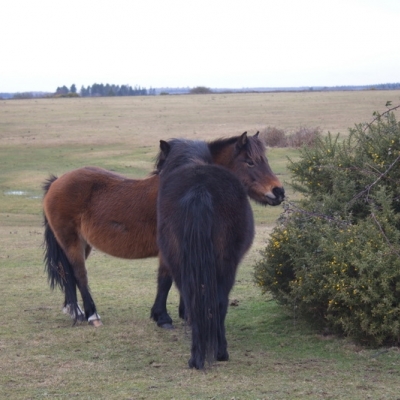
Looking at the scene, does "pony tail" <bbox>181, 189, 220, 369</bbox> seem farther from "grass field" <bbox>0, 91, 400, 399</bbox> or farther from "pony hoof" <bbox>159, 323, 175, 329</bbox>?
"pony hoof" <bbox>159, 323, 175, 329</bbox>

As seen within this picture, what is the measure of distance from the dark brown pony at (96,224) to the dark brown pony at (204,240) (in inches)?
45.0

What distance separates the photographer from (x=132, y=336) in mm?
6953

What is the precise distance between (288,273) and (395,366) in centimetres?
169

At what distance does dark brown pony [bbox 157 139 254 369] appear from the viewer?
5.59 m

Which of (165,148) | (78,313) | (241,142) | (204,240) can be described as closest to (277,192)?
(241,142)

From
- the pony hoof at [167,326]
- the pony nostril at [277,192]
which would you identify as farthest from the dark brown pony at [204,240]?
the pony hoof at [167,326]

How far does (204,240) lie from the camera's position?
18.4ft

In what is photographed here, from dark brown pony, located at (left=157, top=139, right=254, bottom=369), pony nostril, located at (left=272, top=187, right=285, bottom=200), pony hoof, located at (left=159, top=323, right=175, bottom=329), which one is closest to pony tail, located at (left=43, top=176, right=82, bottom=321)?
pony hoof, located at (left=159, top=323, right=175, bottom=329)

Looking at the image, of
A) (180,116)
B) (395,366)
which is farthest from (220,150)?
(180,116)

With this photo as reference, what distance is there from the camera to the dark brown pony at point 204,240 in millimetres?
5594

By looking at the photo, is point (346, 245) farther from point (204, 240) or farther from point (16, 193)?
point (16, 193)

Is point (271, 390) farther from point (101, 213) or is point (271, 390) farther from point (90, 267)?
point (90, 267)

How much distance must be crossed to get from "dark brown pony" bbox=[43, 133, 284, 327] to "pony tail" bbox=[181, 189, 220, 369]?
1578 millimetres

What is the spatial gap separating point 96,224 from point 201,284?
2408mm
